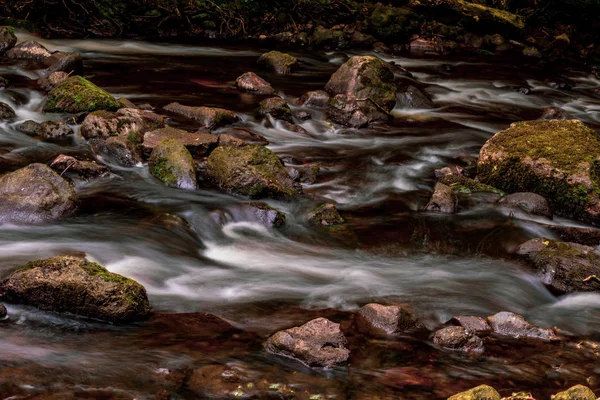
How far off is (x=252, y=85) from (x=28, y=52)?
13.4 ft

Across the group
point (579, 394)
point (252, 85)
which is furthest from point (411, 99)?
point (579, 394)

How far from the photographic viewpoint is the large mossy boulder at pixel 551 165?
770 centimetres

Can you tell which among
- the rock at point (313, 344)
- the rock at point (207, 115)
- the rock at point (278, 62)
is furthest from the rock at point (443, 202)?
the rock at point (278, 62)

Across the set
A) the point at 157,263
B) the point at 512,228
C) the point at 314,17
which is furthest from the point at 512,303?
the point at 314,17

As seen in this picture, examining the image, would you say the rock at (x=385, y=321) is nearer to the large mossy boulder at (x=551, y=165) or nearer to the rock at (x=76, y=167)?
the large mossy boulder at (x=551, y=165)

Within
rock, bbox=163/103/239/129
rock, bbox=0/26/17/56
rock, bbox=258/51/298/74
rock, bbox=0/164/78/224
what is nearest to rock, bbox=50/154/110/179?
rock, bbox=0/164/78/224

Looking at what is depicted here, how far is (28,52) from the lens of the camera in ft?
39.7

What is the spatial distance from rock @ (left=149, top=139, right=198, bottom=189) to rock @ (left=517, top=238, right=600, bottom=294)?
3615mm

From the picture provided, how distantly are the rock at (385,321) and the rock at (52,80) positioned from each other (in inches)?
282

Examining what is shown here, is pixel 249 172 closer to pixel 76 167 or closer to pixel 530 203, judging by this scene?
pixel 76 167

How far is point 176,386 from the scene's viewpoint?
150 inches

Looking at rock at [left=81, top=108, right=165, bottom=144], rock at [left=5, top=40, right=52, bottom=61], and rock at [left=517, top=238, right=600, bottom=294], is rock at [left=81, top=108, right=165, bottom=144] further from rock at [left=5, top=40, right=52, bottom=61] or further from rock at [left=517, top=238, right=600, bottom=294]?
rock at [left=517, top=238, right=600, bottom=294]

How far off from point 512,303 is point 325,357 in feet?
7.60

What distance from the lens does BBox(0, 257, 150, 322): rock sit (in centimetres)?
441
